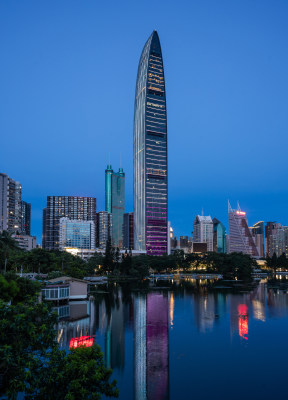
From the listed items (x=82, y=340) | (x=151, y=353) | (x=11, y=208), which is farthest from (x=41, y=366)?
(x=11, y=208)

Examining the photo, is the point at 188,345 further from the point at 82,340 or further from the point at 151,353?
the point at 82,340

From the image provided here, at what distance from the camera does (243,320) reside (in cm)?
5388

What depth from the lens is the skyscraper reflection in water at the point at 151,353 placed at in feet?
90.9

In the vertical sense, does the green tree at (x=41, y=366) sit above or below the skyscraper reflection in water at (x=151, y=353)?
above

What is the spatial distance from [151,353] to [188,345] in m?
5.35

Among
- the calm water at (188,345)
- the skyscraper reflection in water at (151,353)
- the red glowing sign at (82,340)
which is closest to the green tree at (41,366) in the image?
the skyscraper reflection in water at (151,353)

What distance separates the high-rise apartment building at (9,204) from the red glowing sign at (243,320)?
107 m

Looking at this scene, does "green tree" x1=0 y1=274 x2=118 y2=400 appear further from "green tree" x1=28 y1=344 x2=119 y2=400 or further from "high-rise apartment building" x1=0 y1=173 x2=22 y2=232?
"high-rise apartment building" x1=0 y1=173 x2=22 y2=232

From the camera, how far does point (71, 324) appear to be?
153 ft

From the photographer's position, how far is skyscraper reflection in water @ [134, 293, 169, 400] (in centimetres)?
2772

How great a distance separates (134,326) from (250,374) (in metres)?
21.9

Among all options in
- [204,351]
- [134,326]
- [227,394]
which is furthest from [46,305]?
[134,326]

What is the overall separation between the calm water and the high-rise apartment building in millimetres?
93729

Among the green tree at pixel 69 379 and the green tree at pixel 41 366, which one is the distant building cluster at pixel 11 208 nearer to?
the green tree at pixel 41 366
